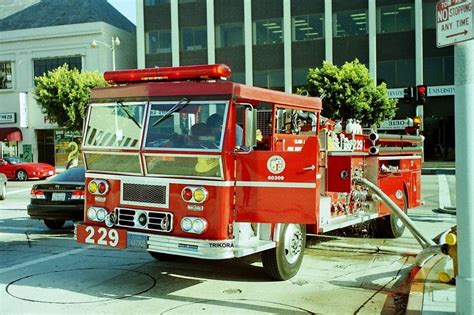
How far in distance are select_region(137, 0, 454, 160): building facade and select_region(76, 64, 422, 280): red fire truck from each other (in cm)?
3128

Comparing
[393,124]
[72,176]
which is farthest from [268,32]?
[72,176]

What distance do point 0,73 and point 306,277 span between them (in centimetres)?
4456

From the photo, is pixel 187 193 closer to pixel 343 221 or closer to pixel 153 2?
pixel 343 221

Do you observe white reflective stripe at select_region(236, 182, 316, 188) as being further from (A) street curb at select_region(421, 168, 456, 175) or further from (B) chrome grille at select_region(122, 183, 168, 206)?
(A) street curb at select_region(421, 168, 456, 175)

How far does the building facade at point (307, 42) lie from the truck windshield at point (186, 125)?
31.8 metres

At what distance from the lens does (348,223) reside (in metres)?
8.68

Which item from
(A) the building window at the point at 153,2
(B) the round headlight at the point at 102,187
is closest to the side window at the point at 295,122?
(B) the round headlight at the point at 102,187

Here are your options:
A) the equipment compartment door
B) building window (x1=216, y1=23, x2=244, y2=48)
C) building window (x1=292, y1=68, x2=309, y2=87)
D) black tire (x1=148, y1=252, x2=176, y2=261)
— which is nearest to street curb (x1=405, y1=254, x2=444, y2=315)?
the equipment compartment door

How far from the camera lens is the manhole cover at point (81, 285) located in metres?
6.61

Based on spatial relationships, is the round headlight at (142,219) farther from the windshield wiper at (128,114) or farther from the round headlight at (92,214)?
the windshield wiper at (128,114)

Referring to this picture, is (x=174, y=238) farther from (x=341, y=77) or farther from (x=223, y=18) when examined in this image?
(x=223, y=18)

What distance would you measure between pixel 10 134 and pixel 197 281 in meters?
41.2

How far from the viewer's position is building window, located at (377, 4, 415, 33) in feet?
123

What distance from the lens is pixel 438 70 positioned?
1436 inches
